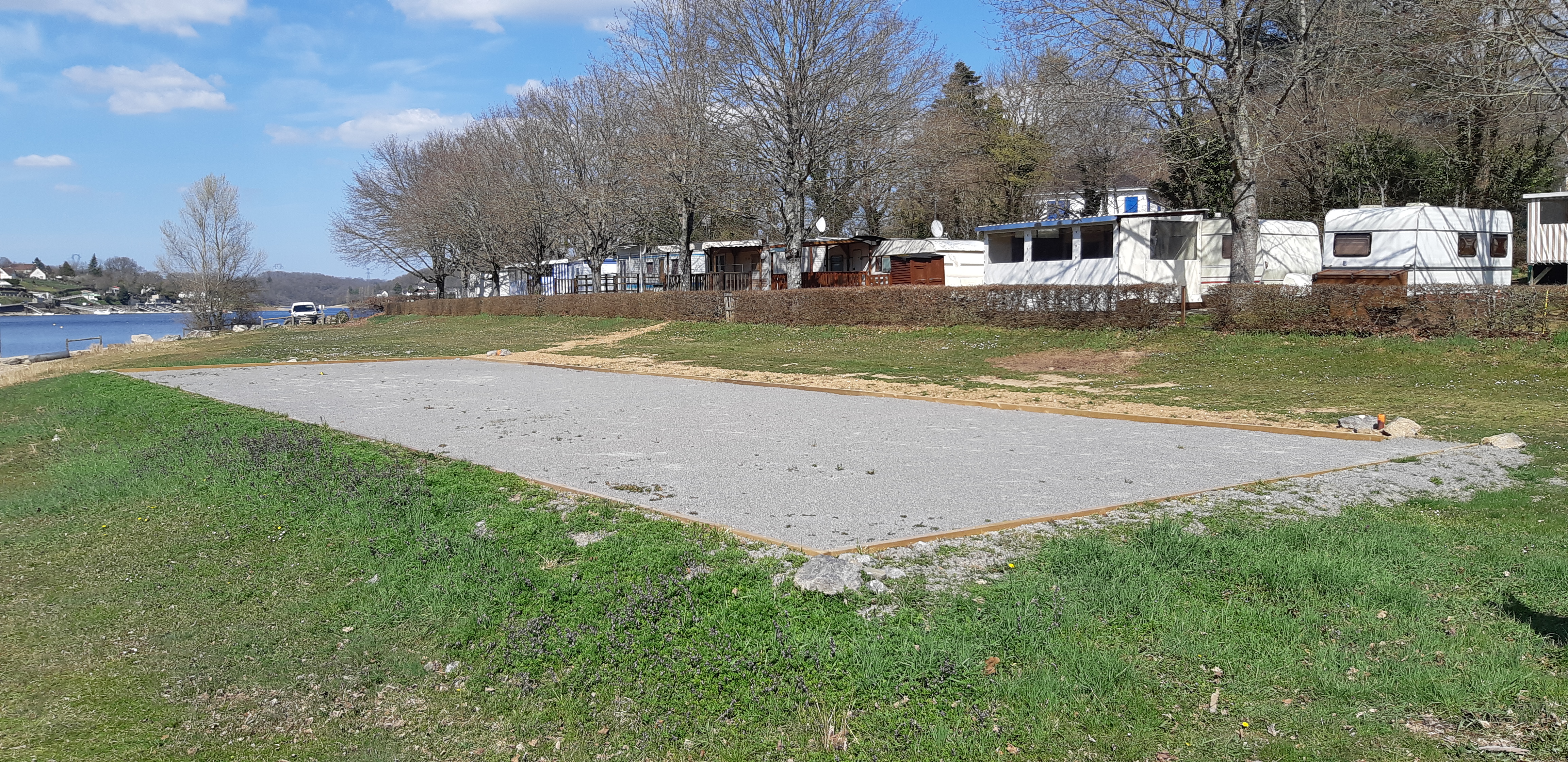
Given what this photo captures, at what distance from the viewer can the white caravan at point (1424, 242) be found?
2319 centimetres

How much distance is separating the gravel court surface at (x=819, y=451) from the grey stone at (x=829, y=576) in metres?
0.51

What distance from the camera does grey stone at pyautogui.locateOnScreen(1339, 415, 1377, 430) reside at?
34.5ft

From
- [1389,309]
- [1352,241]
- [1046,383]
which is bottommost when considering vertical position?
[1046,383]

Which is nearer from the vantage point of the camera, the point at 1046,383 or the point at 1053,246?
the point at 1046,383

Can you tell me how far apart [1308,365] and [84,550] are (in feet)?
56.9

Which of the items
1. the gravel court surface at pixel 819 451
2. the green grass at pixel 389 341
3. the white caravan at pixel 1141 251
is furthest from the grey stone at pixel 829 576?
the green grass at pixel 389 341

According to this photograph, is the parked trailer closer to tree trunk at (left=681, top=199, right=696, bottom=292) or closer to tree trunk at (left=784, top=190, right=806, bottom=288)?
tree trunk at (left=784, top=190, right=806, bottom=288)

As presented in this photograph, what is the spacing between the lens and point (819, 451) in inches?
379

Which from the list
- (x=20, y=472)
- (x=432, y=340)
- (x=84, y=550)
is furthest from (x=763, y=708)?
(x=432, y=340)

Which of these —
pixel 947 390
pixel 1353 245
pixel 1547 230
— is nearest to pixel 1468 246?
pixel 1547 230

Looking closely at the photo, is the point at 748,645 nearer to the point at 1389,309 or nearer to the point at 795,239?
the point at 1389,309

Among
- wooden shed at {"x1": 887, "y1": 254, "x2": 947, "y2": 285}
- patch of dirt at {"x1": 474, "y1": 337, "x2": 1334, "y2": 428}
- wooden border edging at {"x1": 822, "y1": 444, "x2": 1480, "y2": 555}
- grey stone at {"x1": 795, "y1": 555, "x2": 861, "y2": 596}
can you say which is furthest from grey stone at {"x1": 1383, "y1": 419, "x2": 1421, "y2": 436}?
wooden shed at {"x1": 887, "y1": 254, "x2": 947, "y2": 285}

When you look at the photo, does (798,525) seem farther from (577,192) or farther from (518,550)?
(577,192)

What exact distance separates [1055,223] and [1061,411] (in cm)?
1532
